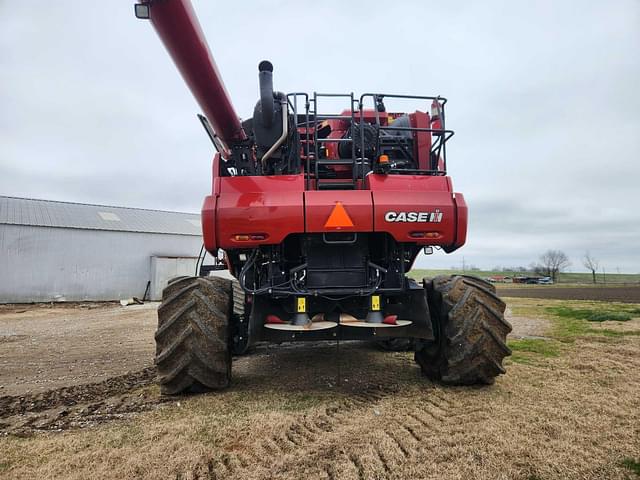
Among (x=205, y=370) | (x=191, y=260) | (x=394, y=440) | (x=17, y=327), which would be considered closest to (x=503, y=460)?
(x=394, y=440)

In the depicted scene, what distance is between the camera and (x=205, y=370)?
3.83m

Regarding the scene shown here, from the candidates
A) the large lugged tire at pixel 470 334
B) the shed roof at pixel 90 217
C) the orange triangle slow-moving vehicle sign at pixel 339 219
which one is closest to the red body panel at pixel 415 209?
the orange triangle slow-moving vehicle sign at pixel 339 219

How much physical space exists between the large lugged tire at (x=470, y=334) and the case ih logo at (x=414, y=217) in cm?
75

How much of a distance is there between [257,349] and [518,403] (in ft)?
13.4

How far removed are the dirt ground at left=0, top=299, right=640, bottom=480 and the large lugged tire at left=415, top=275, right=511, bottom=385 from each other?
0.65ft

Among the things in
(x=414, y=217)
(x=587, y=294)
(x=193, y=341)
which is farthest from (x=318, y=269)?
(x=587, y=294)

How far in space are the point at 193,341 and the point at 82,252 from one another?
73.0ft

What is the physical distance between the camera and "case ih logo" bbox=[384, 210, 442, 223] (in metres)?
3.91

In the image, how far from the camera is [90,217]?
2462cm

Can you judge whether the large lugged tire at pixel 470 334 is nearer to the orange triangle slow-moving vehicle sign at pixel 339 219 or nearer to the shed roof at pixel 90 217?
the orange triangle slow-moving vehicle sign at pixel 339 219

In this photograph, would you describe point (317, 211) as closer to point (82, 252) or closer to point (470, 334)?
point (470, 334)

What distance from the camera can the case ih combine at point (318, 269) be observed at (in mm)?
3842

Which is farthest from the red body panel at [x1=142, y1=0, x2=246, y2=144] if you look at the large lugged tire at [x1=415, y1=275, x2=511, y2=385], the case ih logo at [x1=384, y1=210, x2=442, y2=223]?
the large lugged tire at [x1=415, y1=275, x2=511, y2=385]

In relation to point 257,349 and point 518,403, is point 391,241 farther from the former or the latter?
point 257,349
